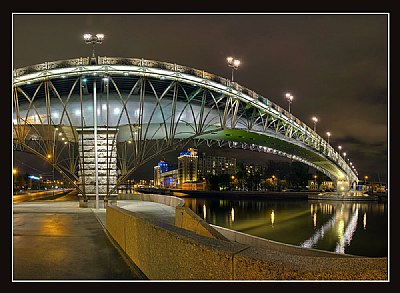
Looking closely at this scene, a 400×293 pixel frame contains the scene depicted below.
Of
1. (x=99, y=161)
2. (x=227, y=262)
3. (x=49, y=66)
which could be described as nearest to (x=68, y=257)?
(x=227, y=262)

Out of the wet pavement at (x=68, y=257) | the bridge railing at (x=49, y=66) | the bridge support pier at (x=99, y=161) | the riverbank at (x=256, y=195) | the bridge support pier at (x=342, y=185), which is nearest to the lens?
the wet pavement at (x=68, y=257)

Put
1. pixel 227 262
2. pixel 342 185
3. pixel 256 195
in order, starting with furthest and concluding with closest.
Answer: pixel 342 185 < pixel 256 195 < pixel 227 262

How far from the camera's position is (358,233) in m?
37.3

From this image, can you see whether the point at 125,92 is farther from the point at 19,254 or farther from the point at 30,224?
the point at 19,254

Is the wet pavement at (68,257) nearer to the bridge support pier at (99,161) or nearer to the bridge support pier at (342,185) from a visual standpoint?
the bridge support pier at (99,161)

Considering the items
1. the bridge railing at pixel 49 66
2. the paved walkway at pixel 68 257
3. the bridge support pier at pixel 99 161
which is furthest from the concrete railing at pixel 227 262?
the bridge railing at pixel 49 66

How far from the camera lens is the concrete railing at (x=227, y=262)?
4.61 meters

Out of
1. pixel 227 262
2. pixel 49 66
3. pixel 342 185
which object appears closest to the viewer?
pixel 227 262

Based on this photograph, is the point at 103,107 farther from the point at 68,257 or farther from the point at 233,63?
the point at 68,257

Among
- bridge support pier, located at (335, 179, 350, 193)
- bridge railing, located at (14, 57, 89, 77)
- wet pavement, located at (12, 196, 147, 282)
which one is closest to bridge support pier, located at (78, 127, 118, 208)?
bridge railing, located at (14, 57, 89, 77)

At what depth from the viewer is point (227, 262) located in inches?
205

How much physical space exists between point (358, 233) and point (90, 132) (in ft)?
91.1

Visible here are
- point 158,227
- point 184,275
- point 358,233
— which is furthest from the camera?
point 358,233
